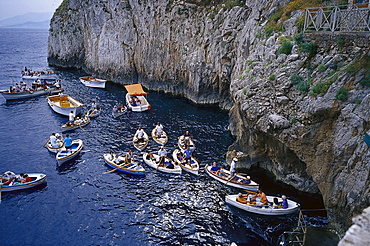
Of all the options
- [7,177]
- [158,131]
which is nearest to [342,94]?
[158,131]

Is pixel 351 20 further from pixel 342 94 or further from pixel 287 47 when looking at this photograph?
pixel 342 94

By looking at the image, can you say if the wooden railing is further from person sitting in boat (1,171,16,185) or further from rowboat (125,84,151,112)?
rowboat (125,84,151,112)

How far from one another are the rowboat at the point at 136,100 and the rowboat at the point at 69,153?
13258 mm

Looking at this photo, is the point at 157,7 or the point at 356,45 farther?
the point at 157,7

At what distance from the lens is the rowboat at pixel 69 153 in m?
29.5

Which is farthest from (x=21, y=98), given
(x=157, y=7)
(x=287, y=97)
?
(x=287, y=97)

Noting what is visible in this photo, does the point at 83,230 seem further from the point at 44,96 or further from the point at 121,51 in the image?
the point at 121,51

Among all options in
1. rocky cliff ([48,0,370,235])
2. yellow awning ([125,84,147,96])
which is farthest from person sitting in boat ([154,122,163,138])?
yellow awning ([125,84,147,96])

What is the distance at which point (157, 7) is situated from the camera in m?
55.4

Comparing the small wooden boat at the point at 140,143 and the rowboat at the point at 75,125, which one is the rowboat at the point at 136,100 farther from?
the small wooden boat at the point at 140,143

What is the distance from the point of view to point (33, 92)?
52656 millimetres

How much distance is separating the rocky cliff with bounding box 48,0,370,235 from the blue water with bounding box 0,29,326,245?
4.55 m

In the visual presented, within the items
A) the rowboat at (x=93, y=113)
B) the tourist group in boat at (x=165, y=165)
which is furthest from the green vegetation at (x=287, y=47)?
the rowboat at (x=93, y=113)

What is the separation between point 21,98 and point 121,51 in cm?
2127
